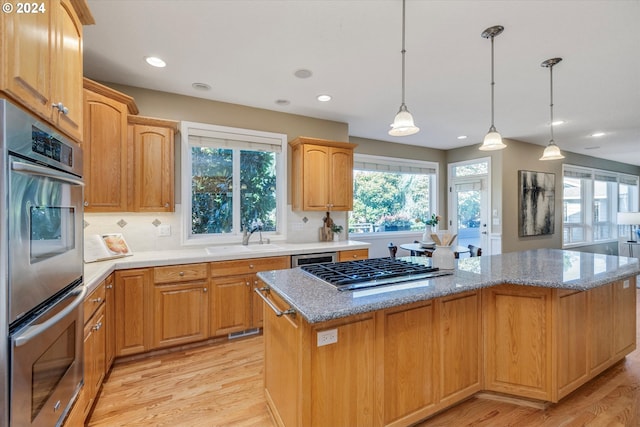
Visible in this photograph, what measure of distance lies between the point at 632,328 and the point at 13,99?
4.41 m

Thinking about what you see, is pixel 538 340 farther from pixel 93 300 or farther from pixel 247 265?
pixel 93 300

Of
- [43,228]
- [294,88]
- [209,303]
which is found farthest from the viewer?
[294,88]

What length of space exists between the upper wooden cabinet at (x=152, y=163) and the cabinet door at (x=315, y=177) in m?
1.58

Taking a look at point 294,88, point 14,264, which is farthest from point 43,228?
point 294,88

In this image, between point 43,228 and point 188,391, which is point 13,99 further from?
point 188,391

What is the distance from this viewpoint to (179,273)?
271 centimetres

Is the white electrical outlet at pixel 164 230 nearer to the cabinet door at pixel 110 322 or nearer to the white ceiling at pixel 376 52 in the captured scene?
the cabinet door at pixel 110 322

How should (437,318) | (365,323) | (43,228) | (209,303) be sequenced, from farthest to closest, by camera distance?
(209,303) < (437,318) < (365,323) < (43,228)

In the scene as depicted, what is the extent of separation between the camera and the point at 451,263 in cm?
212

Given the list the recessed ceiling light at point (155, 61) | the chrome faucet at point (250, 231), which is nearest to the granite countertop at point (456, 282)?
the chrome faucet at point (250, 231)

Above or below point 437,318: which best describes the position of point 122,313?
below

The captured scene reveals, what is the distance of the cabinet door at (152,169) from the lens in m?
2.84

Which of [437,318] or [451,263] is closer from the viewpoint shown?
[437,318]

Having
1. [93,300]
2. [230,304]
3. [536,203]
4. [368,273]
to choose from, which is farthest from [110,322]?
[536,203]
